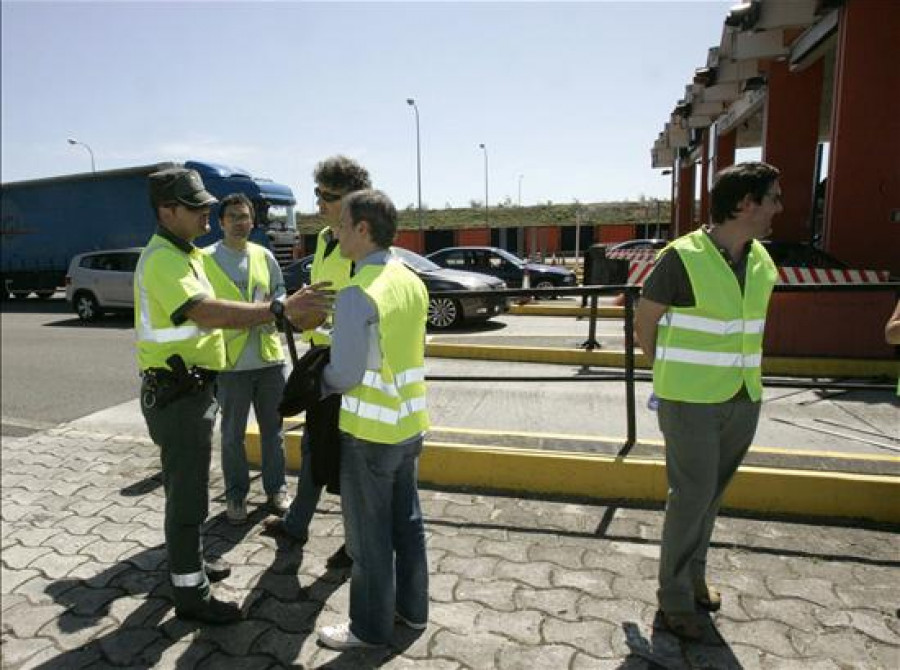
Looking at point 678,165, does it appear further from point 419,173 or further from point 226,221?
point 226,221

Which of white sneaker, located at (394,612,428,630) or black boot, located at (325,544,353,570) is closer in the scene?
white sneaker, located at (394,612,428,630)

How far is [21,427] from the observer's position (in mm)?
5820

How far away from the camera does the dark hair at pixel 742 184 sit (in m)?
2.18

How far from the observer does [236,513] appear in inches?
135

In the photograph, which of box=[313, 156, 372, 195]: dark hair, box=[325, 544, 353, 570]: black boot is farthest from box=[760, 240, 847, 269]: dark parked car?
box=[325, 544, 353, 570]: black boot

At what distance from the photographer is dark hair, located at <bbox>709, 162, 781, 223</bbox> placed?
7.14 ft

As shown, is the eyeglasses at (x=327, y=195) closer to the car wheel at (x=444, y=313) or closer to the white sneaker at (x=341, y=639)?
the white sneaker at (x=341, y=639)

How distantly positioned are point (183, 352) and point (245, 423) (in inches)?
41.5

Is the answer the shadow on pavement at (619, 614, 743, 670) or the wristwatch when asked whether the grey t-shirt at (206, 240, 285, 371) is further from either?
the shadow on pavement at (619, 614, 743, 670)

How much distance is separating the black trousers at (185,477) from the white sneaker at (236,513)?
0.81 meters

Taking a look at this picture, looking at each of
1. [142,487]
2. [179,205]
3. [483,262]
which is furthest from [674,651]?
[483,262]

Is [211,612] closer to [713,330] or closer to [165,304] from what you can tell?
[165,304]

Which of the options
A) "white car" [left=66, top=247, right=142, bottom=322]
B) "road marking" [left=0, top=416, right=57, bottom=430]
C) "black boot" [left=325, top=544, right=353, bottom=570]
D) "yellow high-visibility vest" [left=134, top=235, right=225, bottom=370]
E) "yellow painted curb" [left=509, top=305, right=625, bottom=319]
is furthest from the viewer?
"white car" [left=66, top=247, right=142, bottom=322]

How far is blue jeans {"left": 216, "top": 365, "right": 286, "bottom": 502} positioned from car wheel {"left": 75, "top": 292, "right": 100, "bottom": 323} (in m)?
13.0
